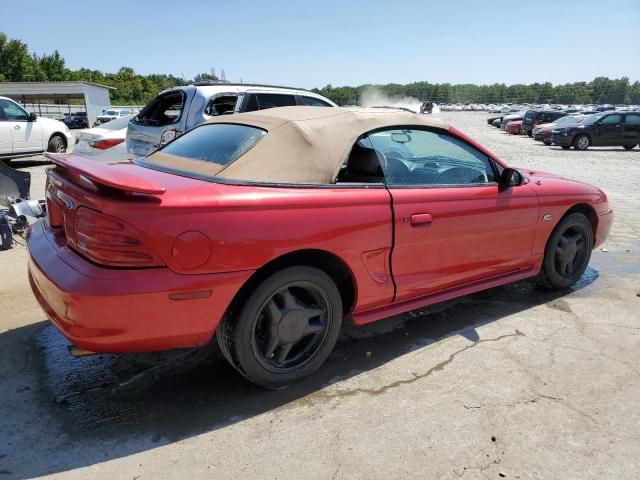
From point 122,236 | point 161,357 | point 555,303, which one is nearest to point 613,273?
point 555,303

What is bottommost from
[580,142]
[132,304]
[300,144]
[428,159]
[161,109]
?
[132,304]

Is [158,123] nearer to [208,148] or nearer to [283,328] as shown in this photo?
[208,148]

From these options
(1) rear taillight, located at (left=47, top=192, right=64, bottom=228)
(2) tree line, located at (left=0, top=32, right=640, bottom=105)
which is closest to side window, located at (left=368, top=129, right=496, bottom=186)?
(1) rear taillight, located at (left=47, top=192, right=64, bottom=228)

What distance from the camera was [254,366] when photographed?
2.73 metres

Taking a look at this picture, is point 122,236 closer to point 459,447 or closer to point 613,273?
point 459,447

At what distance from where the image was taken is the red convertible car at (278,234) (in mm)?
2336

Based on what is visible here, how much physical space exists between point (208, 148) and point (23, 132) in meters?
11.7

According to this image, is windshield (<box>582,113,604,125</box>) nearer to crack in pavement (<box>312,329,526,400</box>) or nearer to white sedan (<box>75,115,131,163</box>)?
white sedan (<box>75,115,131,163</box>)

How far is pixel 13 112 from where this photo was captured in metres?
12.5

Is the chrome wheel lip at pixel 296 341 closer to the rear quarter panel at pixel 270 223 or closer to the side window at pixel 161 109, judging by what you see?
the rear quarter panel at pixel 270 223

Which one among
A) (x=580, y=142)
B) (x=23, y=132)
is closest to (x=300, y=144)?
(x=23, y=132)

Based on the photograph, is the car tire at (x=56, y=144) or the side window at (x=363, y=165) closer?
the side window at (x=363, y=165)

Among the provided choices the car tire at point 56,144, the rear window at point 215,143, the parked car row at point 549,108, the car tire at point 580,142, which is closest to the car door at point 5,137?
the car tire at point 56,144

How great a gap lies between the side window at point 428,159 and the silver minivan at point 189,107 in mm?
2912
